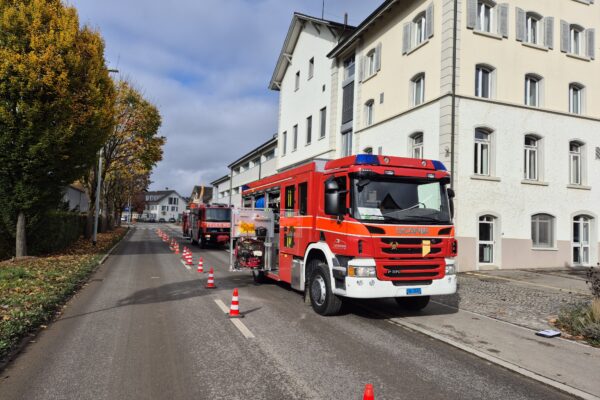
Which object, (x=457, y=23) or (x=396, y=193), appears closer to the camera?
(x=396, y=193)

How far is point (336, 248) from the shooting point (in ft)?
26.3

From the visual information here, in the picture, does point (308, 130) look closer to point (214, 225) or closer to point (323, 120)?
point (323, 120)

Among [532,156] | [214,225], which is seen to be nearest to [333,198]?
[532,156]

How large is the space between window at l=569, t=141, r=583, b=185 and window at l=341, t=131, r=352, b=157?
10333 millimetres

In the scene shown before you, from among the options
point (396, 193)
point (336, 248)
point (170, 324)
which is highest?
point (396, 193)

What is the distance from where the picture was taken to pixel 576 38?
2005 cm

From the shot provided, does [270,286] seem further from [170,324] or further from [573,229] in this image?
[573,229]

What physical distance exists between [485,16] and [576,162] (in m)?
7.49

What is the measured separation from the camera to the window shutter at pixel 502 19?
17.6 metres

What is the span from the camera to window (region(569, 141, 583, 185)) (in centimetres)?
1936

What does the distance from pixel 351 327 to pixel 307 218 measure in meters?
2.65

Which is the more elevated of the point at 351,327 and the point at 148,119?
the point at 148,119

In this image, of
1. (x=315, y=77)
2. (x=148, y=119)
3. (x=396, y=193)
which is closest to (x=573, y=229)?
(x=396, y=193)

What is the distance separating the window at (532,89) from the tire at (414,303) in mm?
13063
